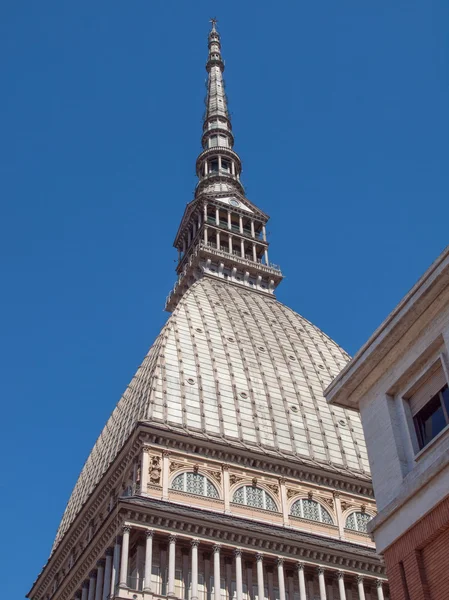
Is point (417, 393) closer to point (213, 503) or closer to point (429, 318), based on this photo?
point (429, 318)

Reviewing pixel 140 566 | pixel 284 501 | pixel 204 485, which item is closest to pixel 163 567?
pixel 140 566

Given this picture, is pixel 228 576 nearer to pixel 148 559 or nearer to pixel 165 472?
pixel 148 559

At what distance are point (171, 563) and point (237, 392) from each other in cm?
1815

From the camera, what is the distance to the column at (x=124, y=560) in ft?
137

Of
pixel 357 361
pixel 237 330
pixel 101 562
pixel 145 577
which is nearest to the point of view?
pixel 357 361

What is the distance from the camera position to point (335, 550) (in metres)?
47.7

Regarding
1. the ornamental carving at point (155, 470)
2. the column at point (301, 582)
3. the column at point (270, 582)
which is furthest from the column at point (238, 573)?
the ornamental carving at point (155, 470)

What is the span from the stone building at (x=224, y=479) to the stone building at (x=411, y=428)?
82.7ft

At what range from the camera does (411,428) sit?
18.8 m

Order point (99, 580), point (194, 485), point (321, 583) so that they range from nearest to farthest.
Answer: point (99, 580) → point (321, 583) → point (194, 485)

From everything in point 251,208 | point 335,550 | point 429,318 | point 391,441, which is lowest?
point 391,441

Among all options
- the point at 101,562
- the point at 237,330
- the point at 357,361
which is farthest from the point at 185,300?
the point at 357,361

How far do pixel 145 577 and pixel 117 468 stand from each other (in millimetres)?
10373

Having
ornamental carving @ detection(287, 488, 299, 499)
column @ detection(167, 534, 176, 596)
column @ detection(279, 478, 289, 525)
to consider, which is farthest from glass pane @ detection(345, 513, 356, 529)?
column @ detection(167, 534, 176, 596)
